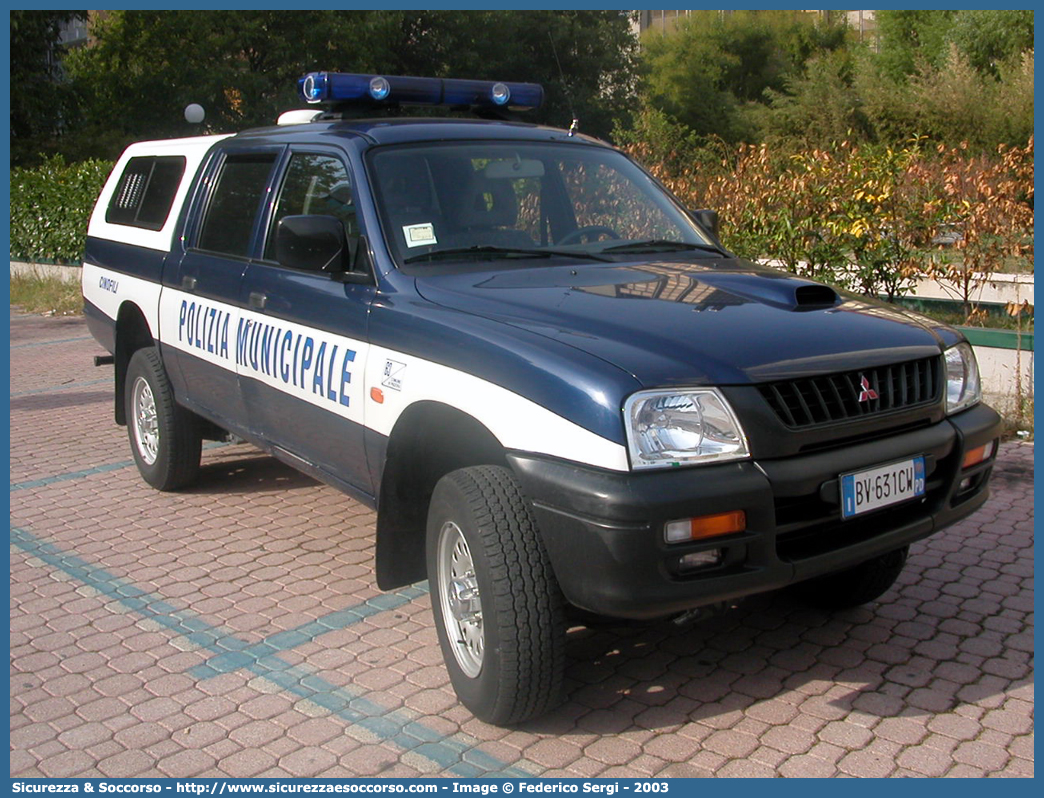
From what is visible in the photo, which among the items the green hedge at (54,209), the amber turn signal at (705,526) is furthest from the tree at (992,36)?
the amber turn signal at (705,526)

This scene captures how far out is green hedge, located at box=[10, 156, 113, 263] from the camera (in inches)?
688

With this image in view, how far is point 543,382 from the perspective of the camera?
131 inches

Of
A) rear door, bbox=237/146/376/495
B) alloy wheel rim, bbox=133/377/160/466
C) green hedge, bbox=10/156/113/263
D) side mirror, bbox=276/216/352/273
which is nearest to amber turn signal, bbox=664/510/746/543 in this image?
rear door, bbox=237/146/376/495

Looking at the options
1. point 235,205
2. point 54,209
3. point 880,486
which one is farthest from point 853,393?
point 54,209

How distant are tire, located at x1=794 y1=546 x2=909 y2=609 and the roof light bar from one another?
303 cm

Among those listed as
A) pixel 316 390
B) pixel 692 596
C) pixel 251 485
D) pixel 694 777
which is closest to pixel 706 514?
pixel 692 596

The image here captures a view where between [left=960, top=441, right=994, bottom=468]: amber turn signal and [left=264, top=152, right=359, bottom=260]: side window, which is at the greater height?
[left=264, top=152, right=359, bottom=260]: side window

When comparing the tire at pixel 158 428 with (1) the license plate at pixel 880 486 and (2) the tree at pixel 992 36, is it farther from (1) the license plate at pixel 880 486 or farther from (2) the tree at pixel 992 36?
(2) the tree at pixel 992 36

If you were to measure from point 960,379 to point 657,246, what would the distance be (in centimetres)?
139

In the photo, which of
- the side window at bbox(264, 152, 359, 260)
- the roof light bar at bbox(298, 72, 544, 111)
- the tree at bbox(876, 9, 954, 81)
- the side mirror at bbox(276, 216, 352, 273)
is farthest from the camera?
the tree at bbox(876, 9, 954, 81)

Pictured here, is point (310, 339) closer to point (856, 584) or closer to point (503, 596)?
point (503, 596)

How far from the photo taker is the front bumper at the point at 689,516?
3.13 metres

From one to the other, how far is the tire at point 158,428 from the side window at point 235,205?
950 millimetres

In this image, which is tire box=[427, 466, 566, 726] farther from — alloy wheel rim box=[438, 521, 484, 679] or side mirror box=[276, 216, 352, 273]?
side mirror box=[276, 216, 352, 273]
